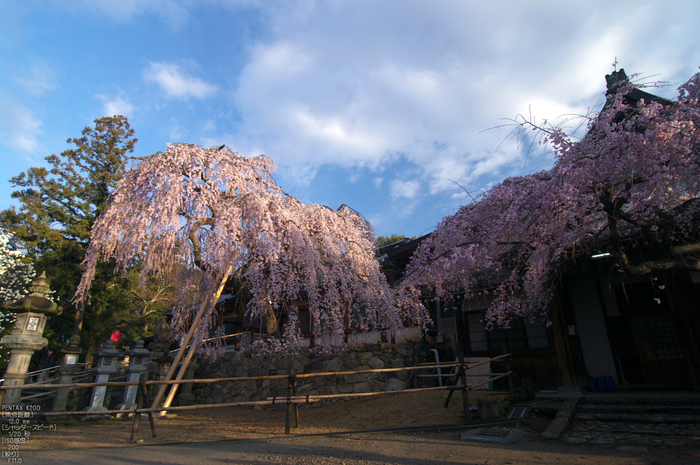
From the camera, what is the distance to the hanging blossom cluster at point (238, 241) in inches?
342

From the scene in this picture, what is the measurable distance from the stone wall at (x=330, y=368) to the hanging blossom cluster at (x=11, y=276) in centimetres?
1573

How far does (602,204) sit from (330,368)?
852cm

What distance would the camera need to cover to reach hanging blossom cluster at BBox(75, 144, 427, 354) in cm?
870

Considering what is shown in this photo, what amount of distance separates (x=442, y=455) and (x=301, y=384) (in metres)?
6.85

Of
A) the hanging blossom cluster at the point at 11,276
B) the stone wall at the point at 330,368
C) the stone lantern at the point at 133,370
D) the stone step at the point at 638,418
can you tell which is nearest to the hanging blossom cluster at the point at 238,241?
the stone wall at the point at 330,368

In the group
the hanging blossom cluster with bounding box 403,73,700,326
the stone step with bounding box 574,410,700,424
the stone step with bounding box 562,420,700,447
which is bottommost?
the stone step with bounding box 562,420,700,447

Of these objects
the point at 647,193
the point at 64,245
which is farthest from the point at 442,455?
the point at 64,245

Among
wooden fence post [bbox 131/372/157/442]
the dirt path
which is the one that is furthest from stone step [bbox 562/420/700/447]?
wooden fence post [bbox 131/372/157/442]

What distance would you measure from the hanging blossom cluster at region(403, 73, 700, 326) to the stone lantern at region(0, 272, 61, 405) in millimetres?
9987

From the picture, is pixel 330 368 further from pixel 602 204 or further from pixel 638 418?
pixel 602 204

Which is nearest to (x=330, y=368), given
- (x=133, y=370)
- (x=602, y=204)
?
(x=133, y=370)

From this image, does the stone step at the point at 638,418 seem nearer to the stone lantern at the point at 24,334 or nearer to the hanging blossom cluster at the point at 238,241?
the hanging blossom cluster at the point at 238,241

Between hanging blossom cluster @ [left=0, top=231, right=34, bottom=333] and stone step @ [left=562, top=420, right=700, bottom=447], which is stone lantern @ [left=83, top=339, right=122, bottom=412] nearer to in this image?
stone step @ [left=562, top=420, right=700, bottom=447]

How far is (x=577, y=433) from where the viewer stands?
598 centimetres
